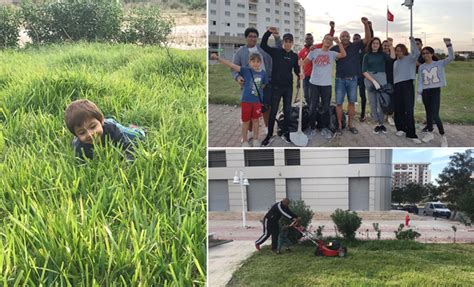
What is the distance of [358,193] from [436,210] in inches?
18.1

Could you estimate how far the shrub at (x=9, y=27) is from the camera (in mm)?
2707

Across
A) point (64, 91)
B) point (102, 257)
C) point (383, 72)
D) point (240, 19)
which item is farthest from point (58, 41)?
point (383, 72)

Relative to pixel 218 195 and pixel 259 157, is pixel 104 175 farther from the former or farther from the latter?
pixel 259 157

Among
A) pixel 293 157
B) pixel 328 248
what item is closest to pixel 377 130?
pixel 293 157

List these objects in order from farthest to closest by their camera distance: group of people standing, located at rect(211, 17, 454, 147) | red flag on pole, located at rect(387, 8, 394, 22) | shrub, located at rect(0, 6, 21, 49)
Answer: shrub, located at rect(0, 6, 21, 49) < group of people standing, located at rect(211, 17, 454, 147) < red flag on pole, located at rect(387, 8, 394, 22)

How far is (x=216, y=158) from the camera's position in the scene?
2.38m

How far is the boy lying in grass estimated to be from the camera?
94.7 inches

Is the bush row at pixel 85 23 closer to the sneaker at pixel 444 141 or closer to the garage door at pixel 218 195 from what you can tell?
the garage door at pixel 218 195

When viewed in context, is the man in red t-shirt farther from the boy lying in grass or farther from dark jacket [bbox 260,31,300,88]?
the boy lying in grass

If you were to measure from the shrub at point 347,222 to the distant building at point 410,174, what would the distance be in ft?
0.94

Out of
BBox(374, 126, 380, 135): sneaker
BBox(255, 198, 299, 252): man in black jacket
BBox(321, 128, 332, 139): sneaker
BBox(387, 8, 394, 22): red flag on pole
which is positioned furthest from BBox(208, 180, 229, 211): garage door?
BBox(387, 8, 394, 22): red flag on pole

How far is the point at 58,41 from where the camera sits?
2.80 meters

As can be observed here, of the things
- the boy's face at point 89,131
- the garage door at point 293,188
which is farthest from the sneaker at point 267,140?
the boy's face at point 89,131

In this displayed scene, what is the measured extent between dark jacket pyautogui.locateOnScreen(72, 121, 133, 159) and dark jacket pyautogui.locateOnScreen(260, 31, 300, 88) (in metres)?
0.88
